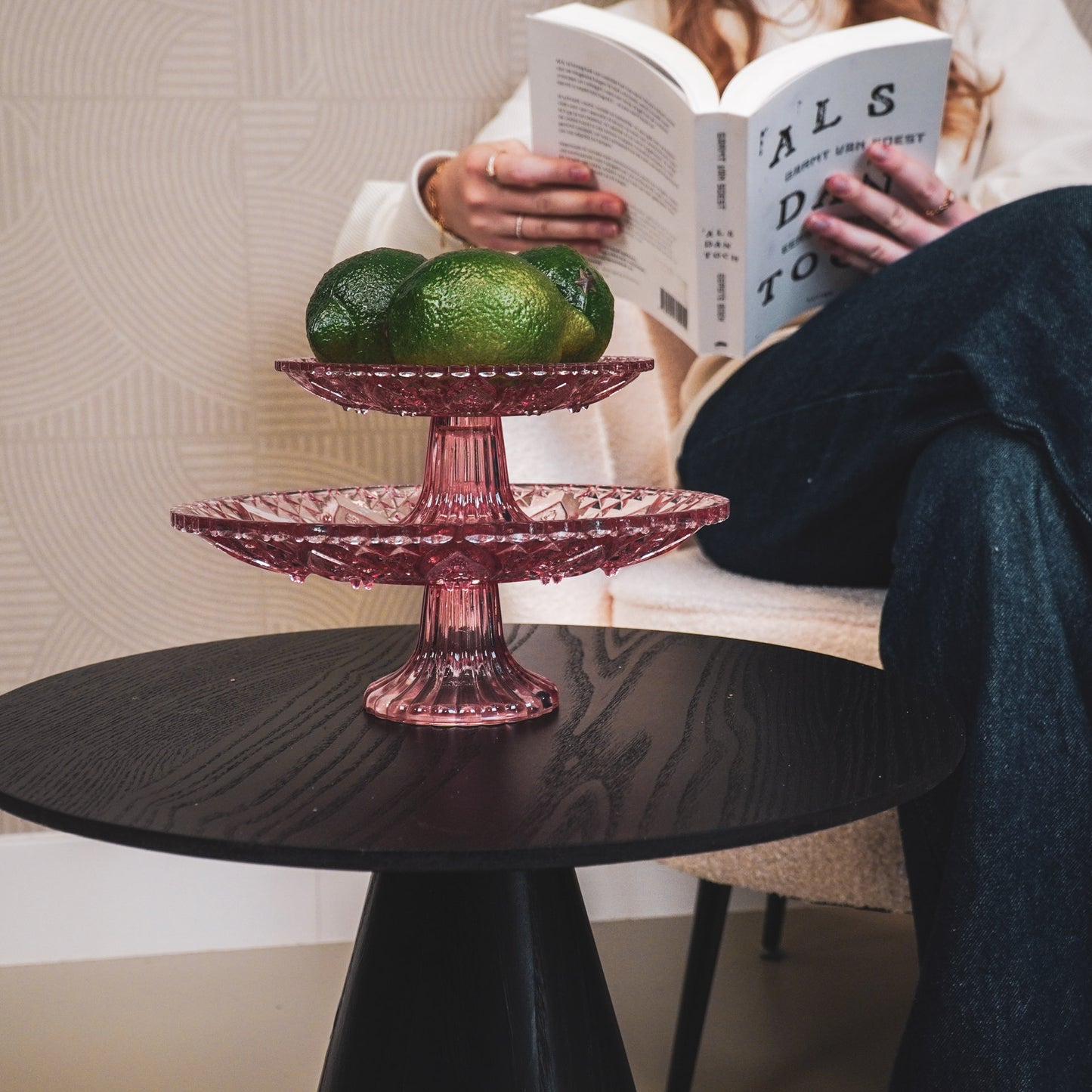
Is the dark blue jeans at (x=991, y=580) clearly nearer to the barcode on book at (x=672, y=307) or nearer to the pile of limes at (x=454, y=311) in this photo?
the barcode on book at (x=672, y=307)

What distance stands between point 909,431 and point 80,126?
0.90m

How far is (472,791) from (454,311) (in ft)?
0.63

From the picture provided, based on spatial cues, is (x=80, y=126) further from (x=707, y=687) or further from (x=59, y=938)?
(x=707, y=687)

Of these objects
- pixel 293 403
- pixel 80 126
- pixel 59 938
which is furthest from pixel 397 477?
pixel 59 938

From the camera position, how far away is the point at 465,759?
0.52m

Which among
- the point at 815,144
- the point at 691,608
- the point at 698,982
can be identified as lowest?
the point at 698,982

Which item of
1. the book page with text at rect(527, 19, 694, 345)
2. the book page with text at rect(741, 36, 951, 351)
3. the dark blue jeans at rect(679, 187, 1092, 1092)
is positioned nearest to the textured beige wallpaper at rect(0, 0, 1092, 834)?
the book page with text at rect(527, 19, 694, 345)

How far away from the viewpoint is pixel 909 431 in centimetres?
80

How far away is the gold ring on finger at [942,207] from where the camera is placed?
38.2 inches

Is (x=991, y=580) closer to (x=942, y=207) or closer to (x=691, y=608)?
(x=691, y=608)

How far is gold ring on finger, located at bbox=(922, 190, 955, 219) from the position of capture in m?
0.97

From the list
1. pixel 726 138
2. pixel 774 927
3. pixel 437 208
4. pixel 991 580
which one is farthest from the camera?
pixel 774 927

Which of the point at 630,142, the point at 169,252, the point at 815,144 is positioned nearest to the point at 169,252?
the point at 169,252

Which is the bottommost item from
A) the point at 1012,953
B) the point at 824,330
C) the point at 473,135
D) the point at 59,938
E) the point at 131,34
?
the point at 59,938
